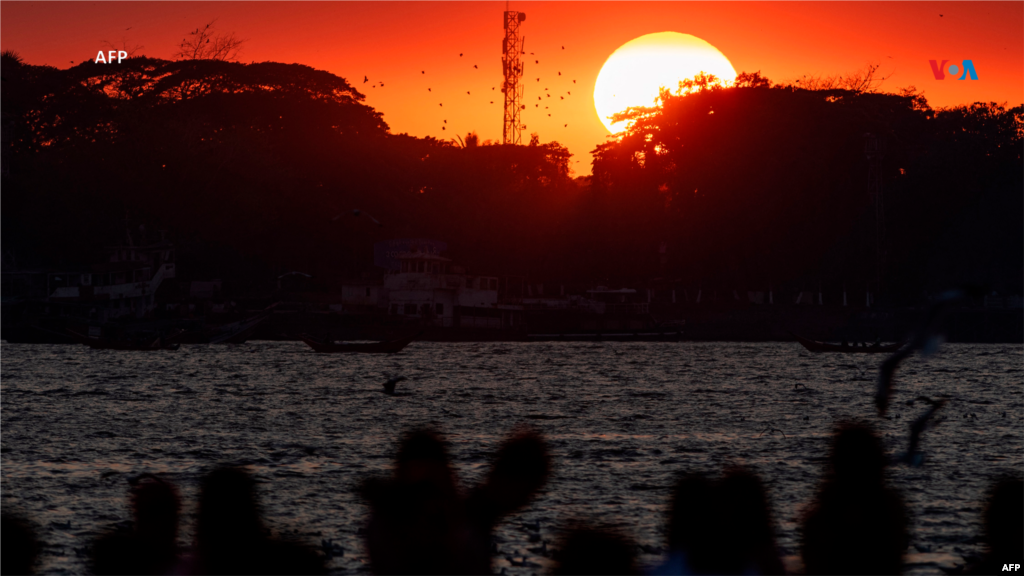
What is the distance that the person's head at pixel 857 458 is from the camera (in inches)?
389

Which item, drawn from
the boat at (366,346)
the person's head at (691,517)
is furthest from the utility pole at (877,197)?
the person's head at (691,517)

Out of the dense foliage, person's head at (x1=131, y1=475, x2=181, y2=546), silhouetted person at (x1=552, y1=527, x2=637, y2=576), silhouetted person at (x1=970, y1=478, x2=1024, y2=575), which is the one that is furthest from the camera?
the dense foliage

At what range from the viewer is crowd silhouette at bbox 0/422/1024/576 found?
8383 millimetres

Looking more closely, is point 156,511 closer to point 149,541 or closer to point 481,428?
point 149,541

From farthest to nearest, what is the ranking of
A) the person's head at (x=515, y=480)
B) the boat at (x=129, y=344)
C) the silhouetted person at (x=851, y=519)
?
1. the boat at (x=129, y=344)
2. the person's head at (x=515, y=480)
3. the silhouetted person at (x=851, y=519)

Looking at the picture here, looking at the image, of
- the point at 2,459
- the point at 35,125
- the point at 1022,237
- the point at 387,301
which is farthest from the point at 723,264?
the point at 2,459

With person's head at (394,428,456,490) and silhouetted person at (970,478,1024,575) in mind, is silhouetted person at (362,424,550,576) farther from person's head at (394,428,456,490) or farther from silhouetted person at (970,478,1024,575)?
silhouetted person at (970,478,1024,575)

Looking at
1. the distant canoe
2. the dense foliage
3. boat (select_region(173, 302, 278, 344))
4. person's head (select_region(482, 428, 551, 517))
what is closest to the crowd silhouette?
person's head (select_region(482, 428, 551, 517))

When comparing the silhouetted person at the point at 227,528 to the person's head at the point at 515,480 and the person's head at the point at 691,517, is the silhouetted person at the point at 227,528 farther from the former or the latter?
the person's head at the point at 515,480

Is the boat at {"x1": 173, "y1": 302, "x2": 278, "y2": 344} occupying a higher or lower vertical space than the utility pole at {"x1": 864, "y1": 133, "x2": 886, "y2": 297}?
lower

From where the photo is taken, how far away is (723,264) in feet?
326

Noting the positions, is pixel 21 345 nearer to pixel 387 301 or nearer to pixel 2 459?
pixel 387 301

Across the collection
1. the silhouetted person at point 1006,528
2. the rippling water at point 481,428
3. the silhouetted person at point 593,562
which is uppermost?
the silhouetted person at point 1006,528

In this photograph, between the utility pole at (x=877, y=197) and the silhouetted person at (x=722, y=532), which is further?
the utility pole at (x=877, y=197)
